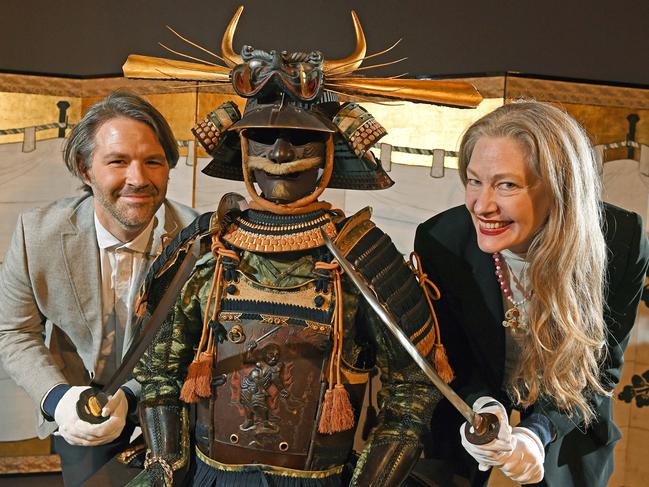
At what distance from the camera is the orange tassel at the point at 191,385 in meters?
1.97

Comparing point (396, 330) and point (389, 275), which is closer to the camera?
point (396, 330)

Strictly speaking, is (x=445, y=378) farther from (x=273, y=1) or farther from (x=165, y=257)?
(x=273, y=1)

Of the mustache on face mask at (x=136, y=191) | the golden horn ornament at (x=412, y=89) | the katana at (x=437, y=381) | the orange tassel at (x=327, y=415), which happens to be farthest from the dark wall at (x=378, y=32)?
the orange tassel at (x=327, y=415)

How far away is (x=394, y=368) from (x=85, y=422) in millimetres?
693

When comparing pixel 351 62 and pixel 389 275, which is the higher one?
pixel 351 62

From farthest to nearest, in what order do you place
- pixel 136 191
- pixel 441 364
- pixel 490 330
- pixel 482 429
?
pixel 136 191 < pixel 490 330 < pixel 441 364 < pixel 482 429

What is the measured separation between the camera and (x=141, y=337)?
77.3 inches

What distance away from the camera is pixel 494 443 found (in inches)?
72.1

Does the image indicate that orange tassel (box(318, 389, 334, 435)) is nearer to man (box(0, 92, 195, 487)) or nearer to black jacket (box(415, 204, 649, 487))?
black jacket (box(415, 204, 649, 487))

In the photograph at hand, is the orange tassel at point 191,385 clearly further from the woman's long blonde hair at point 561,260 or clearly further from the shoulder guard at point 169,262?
the woman's long blonde hair at point 561,260

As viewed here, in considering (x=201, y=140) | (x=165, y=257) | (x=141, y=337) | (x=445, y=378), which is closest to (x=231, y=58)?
(x=201, y=140)

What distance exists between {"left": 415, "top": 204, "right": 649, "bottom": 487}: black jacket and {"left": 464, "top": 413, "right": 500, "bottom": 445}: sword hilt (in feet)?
1.16

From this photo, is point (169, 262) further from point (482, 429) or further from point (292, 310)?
point (482, 429)

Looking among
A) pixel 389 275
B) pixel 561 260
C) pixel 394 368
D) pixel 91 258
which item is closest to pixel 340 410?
pixel 394 368
